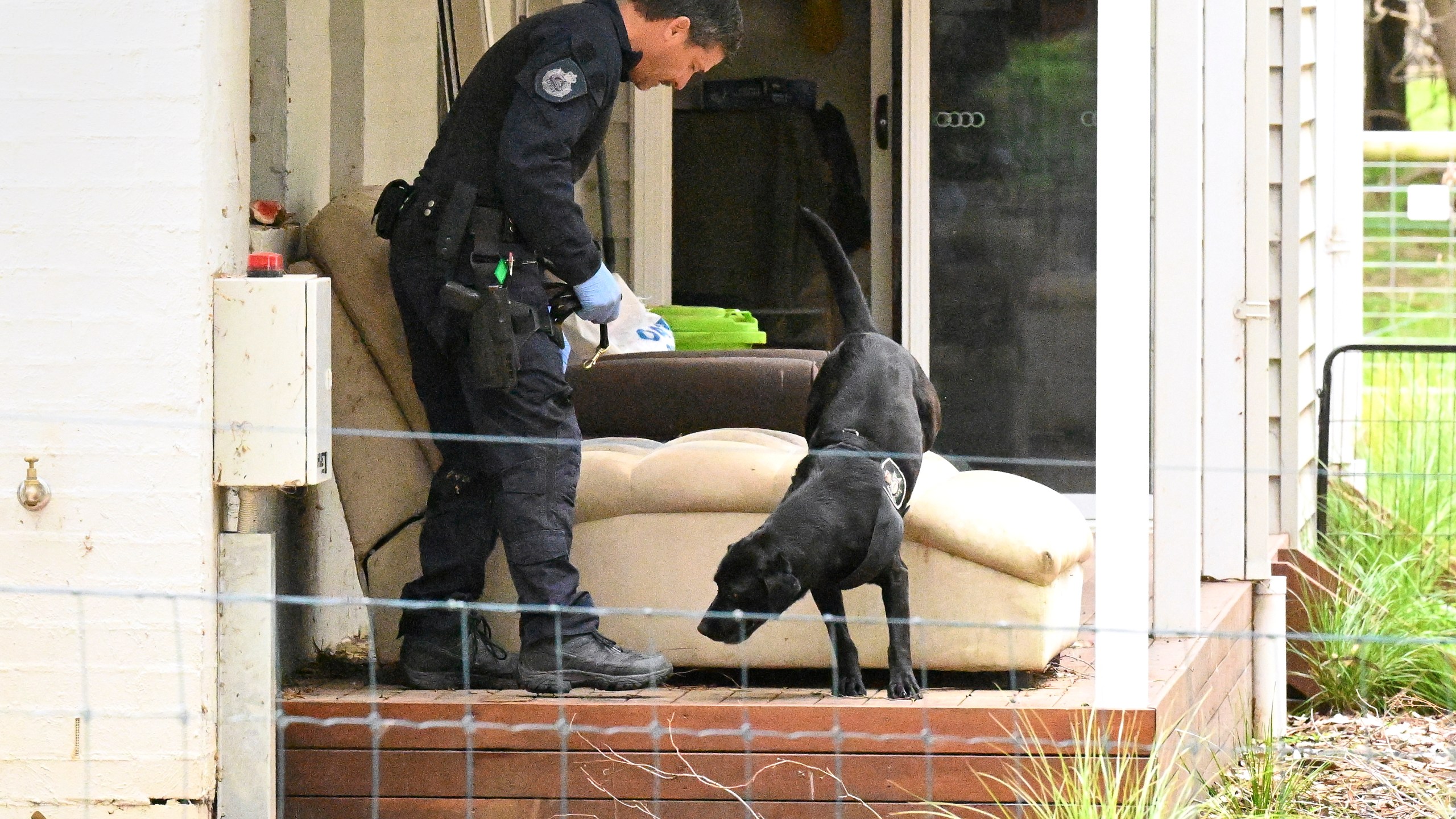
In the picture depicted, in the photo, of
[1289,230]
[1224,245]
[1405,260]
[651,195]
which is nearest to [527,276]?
[1224,245]

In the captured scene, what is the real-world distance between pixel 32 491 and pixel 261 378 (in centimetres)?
49

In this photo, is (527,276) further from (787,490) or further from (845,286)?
(845,286)

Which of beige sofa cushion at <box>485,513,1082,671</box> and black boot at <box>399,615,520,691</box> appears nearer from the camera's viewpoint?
beige sofa cushion at <box>485,513,1082,671</box>

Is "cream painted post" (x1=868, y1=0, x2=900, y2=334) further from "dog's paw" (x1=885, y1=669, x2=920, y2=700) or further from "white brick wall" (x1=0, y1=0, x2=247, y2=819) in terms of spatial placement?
"white brick wall" (x1=0, y1=0, x2=247, y2=819)

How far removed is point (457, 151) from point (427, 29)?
1475mm

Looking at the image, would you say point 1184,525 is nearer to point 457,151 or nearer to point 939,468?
point 939,468

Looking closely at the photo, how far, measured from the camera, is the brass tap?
330cm

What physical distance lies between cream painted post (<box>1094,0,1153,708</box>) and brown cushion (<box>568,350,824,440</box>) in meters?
1.28

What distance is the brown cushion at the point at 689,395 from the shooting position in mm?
4355

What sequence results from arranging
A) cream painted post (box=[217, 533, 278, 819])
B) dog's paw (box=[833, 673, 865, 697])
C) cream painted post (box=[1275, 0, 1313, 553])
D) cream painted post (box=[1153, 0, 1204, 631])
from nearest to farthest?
cream painted post (box=[217, 533, 278, 819]), dog's paw (box=[833, 673, 865, 697]), cream painted post (box=[1153, 0, 1204, 631]), cream painted post (box=[1275, 0, 1313, 553])

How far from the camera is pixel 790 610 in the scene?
12.3ft

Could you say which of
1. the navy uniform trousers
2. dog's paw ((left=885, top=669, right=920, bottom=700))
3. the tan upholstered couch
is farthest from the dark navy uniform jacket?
dog's paw ((left=885, top=669, right=920, bottom=700))

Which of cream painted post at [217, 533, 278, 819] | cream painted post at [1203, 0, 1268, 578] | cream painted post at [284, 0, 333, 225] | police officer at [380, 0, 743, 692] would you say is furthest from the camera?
A: cream painted post at [1203, 0, 1268, 578]

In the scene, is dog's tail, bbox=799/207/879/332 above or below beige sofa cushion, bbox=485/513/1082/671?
above
